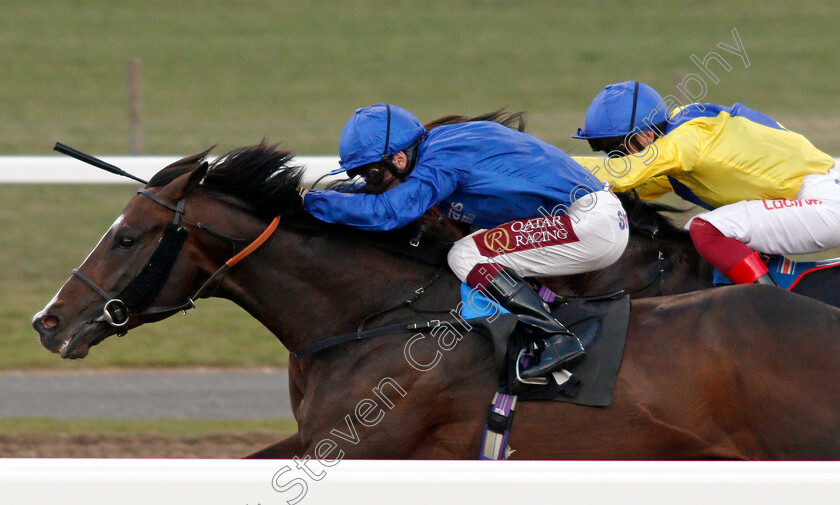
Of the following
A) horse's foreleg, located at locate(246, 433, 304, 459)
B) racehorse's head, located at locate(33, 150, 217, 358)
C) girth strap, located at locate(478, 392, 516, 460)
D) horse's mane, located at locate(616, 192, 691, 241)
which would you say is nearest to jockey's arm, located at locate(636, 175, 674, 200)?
horse's mane, located at locate(616, 192, 691, 241)

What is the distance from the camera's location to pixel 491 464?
1932 mm

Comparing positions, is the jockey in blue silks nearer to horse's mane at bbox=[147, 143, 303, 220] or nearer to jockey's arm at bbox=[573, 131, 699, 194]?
horse's mane at bbox=[147, 143, 303, 220]

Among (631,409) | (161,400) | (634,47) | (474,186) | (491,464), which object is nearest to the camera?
(491,464)

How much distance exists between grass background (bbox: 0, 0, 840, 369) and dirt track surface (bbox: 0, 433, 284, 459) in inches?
91.1

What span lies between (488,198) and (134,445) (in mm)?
2394

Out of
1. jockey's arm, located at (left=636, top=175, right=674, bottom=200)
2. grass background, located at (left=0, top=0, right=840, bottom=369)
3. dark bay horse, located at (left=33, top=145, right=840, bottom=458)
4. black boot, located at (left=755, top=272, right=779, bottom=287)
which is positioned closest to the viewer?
dark bay horse, located at (left=33, top=145, right=840, bottom=458)

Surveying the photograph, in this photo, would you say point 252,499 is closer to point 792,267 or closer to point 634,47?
point 792,267

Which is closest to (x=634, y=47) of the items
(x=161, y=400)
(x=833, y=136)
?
(x=833, y=136)

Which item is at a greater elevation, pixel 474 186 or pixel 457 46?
pixel 474 186

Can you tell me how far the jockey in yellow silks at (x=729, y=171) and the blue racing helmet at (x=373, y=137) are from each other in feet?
2.63

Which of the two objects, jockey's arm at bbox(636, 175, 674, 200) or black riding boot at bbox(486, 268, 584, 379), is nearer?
black riding boot at bbox(486, 268, 584, 379)

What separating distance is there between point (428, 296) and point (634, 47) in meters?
15.8

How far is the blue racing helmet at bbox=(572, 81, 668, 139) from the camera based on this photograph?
378cm

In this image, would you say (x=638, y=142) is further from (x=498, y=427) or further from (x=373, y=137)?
(x=498, y=427)
